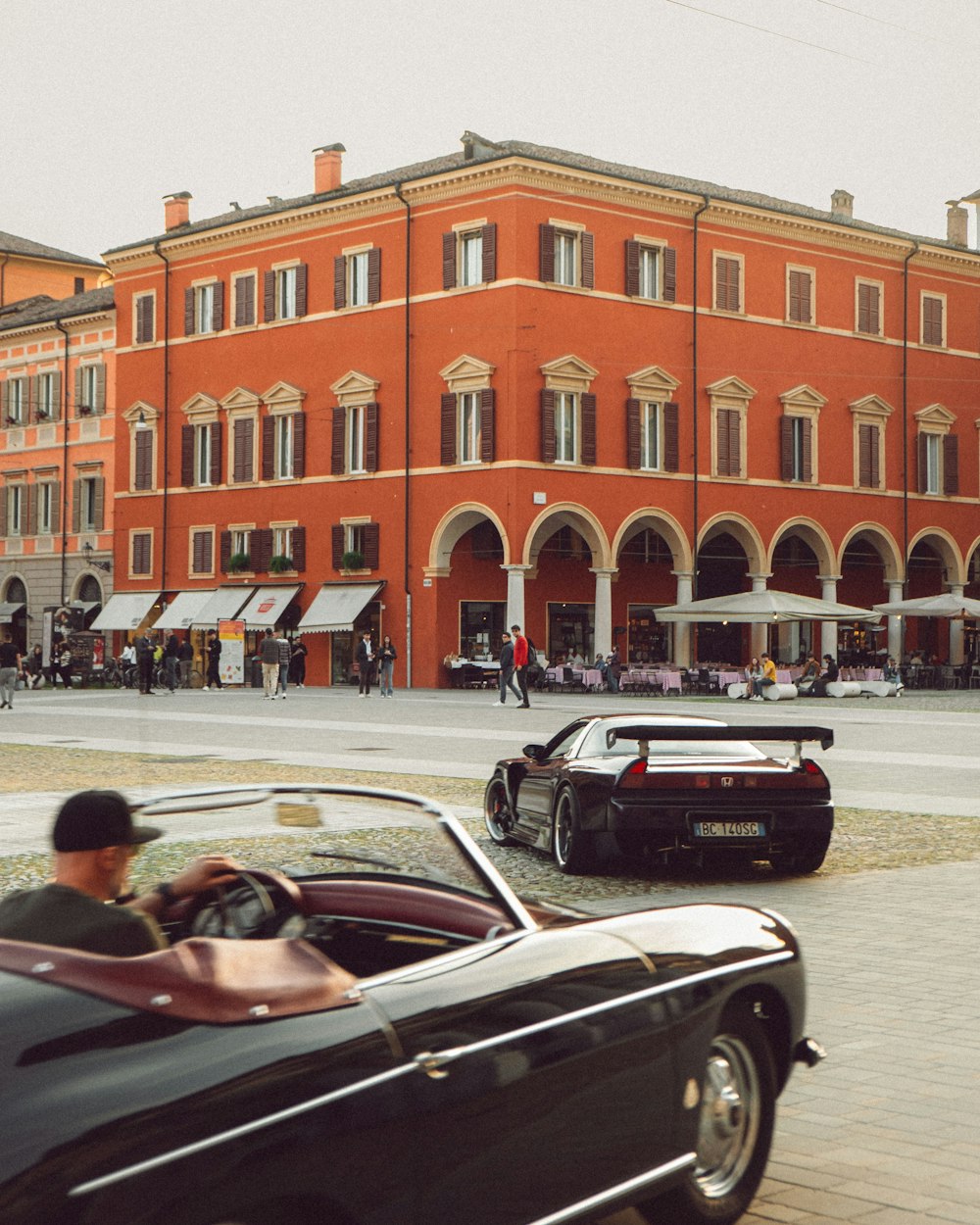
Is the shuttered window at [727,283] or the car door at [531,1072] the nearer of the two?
the car door at [531,1072]

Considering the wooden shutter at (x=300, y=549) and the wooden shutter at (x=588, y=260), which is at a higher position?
the wooden shutter at (x=588, y=260)

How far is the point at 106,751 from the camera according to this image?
887 inches

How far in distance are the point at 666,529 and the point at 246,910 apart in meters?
46.0

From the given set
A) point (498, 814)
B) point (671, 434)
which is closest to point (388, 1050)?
point (498, 814)

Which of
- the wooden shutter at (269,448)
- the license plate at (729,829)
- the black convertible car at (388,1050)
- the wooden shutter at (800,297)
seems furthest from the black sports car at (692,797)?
the wooden shutter at (800,297)

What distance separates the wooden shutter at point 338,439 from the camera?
5031cm

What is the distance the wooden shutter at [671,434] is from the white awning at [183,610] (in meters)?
14.9

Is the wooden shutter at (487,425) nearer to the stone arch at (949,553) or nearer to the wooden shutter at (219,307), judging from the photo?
the wooden shutter at (219,307)

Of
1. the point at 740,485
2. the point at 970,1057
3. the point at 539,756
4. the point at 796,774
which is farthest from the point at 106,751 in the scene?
the point at 740,485

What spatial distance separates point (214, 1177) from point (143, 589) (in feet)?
179

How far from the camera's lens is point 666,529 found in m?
49.7

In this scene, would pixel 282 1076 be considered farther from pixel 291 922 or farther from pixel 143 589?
pixel 143 589

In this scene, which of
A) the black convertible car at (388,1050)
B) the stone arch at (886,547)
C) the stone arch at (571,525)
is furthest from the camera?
the stone arch at (886,547)

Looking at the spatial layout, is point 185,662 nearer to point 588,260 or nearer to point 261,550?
point 261,550
